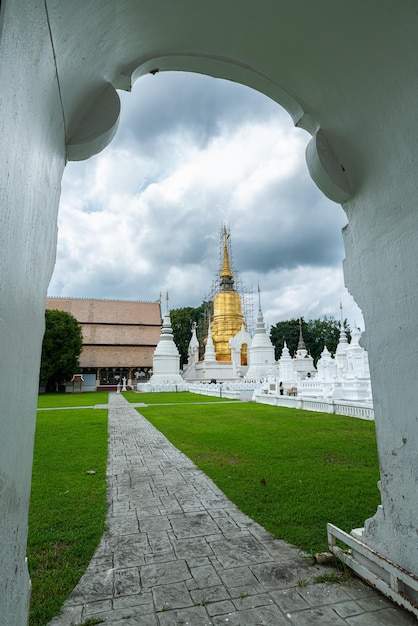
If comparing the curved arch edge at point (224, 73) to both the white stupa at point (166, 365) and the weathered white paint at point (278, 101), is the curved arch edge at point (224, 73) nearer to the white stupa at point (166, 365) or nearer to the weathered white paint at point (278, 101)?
the weathered white paint at point (278, 101)

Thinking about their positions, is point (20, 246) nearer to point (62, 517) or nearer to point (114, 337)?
point (62, 517)

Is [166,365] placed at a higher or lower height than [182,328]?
lower

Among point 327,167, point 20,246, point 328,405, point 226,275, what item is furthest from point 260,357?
point 20,246

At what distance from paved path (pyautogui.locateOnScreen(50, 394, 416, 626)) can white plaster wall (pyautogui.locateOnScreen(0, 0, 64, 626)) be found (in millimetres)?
930

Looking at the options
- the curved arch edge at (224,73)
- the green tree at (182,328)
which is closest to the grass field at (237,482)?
the curved arch edge at (224,73)

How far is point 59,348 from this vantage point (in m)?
30.0

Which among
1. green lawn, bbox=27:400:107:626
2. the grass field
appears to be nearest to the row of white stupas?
the grass field

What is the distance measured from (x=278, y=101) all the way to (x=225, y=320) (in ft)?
124

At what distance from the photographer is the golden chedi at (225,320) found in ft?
129

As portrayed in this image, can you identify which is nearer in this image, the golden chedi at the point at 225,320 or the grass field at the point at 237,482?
the grass field at the point at 237,482

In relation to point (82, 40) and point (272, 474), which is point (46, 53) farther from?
point (272, 474)

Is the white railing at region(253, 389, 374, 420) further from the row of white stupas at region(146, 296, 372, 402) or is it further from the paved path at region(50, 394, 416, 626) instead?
the paved path at region(50, 394, 416, 626)

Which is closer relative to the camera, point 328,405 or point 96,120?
point 96,120

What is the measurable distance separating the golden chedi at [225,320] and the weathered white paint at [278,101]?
116 feet
